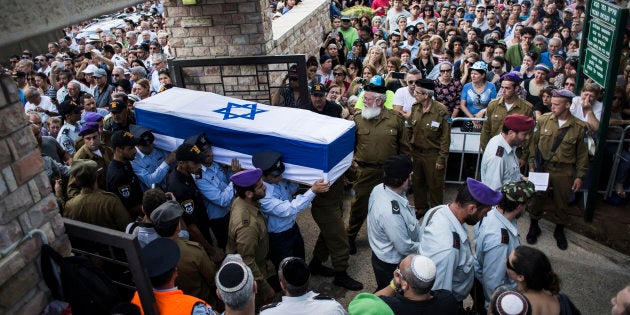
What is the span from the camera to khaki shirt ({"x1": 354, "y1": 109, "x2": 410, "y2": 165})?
15.5ft

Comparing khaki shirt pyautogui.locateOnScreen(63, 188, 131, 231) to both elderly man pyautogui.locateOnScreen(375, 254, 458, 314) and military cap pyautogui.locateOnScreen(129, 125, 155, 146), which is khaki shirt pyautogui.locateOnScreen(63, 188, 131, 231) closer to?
military cap pyautogui.locateOnScreen(129, 125, 155, 146)

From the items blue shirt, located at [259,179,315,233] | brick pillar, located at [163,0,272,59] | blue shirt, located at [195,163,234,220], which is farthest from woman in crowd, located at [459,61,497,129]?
blue shirt, located at [195,163,234,220]

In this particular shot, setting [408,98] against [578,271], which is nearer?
[578,271]

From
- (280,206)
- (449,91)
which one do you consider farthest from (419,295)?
(449,91)

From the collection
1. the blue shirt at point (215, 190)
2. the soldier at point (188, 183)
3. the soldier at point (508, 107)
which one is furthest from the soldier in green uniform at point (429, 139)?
the soldier at point (188, 183)

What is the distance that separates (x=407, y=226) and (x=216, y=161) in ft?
6.40

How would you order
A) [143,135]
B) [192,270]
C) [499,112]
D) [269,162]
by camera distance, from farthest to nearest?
[499,112] < [143,135] < [269,162] < [192,270]

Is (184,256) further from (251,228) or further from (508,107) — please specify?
(508,107)

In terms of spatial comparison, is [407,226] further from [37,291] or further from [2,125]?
[2,125]

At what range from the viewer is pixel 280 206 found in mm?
3773

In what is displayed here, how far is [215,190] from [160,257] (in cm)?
145

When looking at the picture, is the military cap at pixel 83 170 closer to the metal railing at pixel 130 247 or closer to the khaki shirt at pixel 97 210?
the khaki shirt at pixel 97 210

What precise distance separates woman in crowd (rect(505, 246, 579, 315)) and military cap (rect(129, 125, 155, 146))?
3.41 m

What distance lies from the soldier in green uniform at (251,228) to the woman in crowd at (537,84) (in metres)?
4.28
